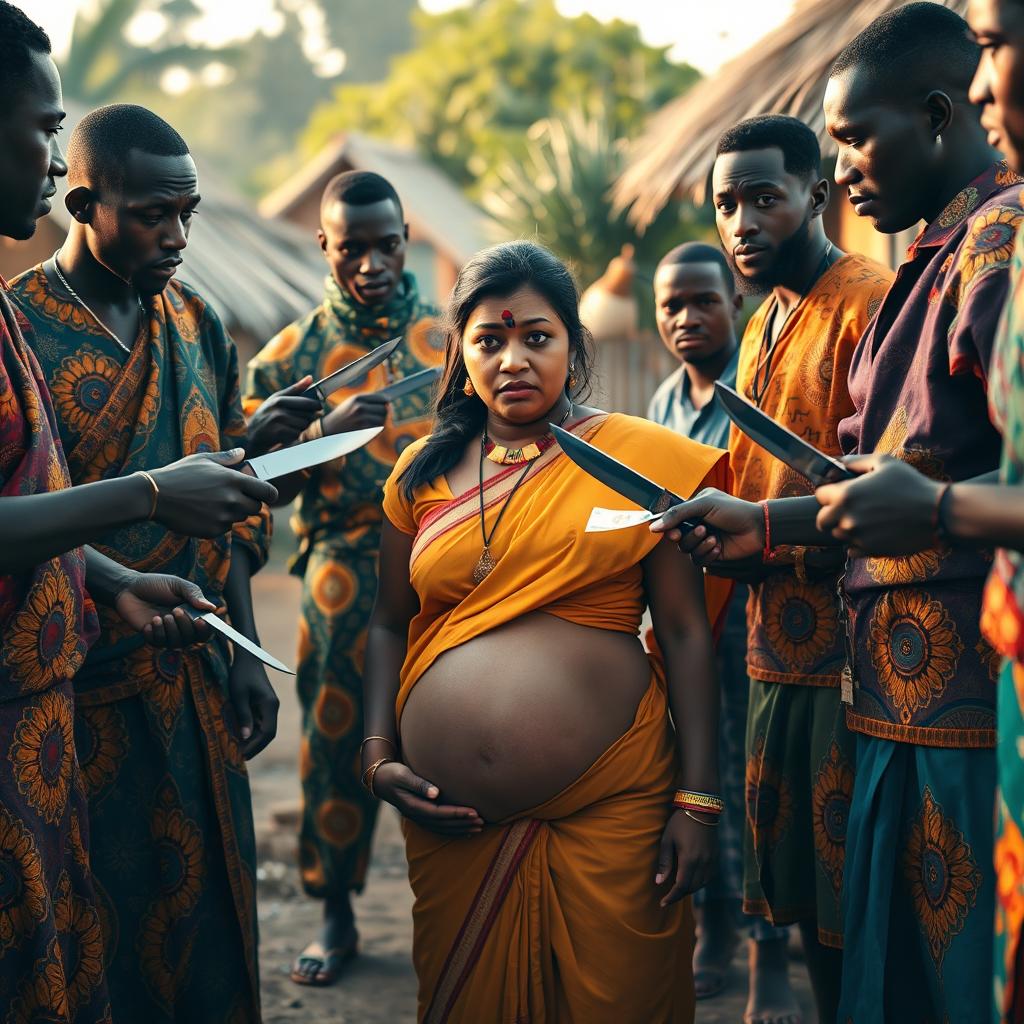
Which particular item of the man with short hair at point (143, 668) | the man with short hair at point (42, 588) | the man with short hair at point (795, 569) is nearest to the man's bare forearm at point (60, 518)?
the man with short hair at point (42, 588)

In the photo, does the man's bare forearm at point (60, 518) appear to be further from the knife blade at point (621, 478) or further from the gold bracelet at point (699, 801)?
the gold bracelet at point (699, 801)

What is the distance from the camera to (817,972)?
3.58 metres

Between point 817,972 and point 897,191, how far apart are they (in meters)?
2.10

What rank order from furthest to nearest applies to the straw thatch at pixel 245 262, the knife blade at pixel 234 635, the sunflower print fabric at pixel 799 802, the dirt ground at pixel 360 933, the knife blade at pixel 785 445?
the straw thatch at pixel 245 262, the dirt ground at pixel 360 933, the sunflower print fabric at pixel 799 802, the knife blade at pixel 234 635, the knife blade at pixel 785 445

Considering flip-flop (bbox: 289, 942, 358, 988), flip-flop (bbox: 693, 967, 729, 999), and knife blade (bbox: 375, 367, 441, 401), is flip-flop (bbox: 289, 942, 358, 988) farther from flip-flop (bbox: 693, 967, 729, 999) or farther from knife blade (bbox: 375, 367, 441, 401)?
knife blade (bbox: 375, 367, 441, 401)

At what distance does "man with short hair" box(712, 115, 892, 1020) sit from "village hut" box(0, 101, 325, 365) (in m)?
9.42

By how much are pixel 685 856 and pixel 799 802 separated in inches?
22.8

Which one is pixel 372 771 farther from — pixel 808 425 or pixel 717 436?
pixel 717 436

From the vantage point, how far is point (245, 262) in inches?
613

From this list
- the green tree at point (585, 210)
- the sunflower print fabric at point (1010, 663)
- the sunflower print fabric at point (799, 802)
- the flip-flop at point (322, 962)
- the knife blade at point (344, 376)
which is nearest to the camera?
the sunflower print fabric at point (1010, 663)

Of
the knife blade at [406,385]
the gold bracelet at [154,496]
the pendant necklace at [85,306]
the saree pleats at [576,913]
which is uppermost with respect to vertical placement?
the pendant necklace at [85,306]

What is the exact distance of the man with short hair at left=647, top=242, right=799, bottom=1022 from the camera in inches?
190

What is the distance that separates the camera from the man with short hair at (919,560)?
2754mm

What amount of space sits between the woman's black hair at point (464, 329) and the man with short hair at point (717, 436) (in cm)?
137
